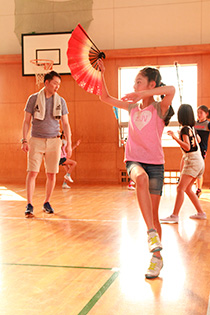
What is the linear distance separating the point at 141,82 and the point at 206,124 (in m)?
4.08

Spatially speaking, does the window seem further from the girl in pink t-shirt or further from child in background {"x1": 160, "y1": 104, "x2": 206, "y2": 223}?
the girl in pink t-shirt

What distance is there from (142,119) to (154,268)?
0.94 m

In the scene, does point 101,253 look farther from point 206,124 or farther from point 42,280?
point 206,124

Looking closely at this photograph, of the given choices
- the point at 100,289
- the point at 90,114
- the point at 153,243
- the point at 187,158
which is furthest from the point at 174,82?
the point at 100,289

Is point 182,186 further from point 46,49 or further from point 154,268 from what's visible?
point 46,49

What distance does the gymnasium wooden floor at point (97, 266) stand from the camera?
2.03 meters

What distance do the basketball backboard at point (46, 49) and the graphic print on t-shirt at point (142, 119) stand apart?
731 centimetres

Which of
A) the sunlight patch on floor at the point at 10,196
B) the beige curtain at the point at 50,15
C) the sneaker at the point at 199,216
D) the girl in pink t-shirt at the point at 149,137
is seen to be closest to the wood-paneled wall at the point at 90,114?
the beige curtain at the point at 50,15

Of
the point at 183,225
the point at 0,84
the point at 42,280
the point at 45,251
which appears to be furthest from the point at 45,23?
the point at 42,280

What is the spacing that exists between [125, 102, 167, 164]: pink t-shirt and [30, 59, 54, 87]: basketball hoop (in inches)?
289

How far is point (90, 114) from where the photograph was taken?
1006cm

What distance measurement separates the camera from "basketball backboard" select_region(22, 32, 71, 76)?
32.1ft

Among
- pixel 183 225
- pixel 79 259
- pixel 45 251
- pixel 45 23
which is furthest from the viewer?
pixel 45 23

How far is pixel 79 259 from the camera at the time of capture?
115 inches
